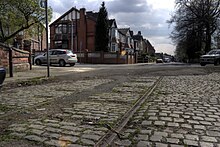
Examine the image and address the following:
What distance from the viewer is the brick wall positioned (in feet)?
45.7

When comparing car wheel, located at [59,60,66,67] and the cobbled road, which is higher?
car wheel, located at [59,60,66,67]

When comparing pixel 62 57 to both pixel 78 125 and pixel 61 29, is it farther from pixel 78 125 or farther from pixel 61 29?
pixel 61 29

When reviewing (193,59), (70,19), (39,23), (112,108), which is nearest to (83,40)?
(70,19)

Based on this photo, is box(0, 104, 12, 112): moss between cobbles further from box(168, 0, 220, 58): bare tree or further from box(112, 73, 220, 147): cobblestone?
box(168, 0, 220, 58): bare tree

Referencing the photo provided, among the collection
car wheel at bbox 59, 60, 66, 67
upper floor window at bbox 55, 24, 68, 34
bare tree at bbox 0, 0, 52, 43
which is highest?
upper floor window at bbox 55, 24, 68, 34

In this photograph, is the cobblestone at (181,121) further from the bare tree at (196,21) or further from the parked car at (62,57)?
the bare tree at (196,21)

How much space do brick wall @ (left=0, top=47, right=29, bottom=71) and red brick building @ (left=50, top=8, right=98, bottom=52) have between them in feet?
118

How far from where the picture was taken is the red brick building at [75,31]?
179 ft

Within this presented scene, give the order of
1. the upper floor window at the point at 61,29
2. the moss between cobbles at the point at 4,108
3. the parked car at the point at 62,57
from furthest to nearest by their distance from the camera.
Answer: the upper floor window at the point at 61,29 < the parked car at the point at 62,57 < the moss between cobbles at the point at 4,108

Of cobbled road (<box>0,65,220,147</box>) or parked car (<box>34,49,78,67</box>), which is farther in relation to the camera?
parked car (<box>34,49,78,67</box>)

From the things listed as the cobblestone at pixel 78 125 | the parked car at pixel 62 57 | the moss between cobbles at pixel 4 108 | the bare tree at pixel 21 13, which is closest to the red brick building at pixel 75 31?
the parked car at pixel 62 57

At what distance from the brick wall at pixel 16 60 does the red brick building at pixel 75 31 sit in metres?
36.0

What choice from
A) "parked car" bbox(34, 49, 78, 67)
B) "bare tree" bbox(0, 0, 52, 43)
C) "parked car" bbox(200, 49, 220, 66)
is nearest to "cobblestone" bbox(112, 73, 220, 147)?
"bare tree" bbox(0, 0, 52, 43)

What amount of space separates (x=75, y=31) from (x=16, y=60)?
40142mm
